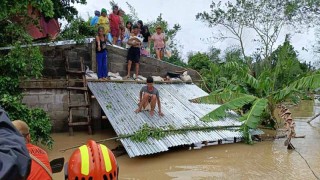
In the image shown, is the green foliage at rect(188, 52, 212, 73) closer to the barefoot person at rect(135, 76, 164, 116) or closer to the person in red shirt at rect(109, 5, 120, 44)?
the person in red shirt at rect(109, 5, 120, 44)

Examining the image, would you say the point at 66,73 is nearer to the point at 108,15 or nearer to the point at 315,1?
the point at 108,15

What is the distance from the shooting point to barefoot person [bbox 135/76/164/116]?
30.7ft

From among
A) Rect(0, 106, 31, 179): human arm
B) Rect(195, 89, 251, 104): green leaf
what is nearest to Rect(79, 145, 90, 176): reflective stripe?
Rect(0, 106, 31, 179): human arm

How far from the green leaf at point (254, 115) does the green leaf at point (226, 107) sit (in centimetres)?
32

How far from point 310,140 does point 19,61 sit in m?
8.25

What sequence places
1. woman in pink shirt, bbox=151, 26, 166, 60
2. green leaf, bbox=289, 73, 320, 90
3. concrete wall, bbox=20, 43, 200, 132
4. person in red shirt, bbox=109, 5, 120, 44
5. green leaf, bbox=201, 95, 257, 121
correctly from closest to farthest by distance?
green leaf, bbox=289, 73, 320, 90 < green leaf, bbox=201, 95, 257, 121 < concrete wall, bbox=20, 43, 200, 132 < person in red shirt, bbox=109, 5, 120, 44 < woman in pink shirt, bbox=151, 26, 166, 60

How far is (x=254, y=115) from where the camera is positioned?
31.4 feet

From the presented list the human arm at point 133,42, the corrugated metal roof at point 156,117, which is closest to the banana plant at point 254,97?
the corrugated metal roof at point 156,117

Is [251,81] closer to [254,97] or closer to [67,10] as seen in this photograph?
[254,97]

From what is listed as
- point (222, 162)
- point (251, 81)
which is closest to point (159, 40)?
point (251, 81)

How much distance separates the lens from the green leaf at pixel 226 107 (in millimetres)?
9578

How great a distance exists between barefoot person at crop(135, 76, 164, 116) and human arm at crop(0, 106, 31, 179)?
308 inches

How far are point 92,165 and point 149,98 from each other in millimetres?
7423

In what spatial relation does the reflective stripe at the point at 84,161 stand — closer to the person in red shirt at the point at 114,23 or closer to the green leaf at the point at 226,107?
the green leaf at the point at 226,107
